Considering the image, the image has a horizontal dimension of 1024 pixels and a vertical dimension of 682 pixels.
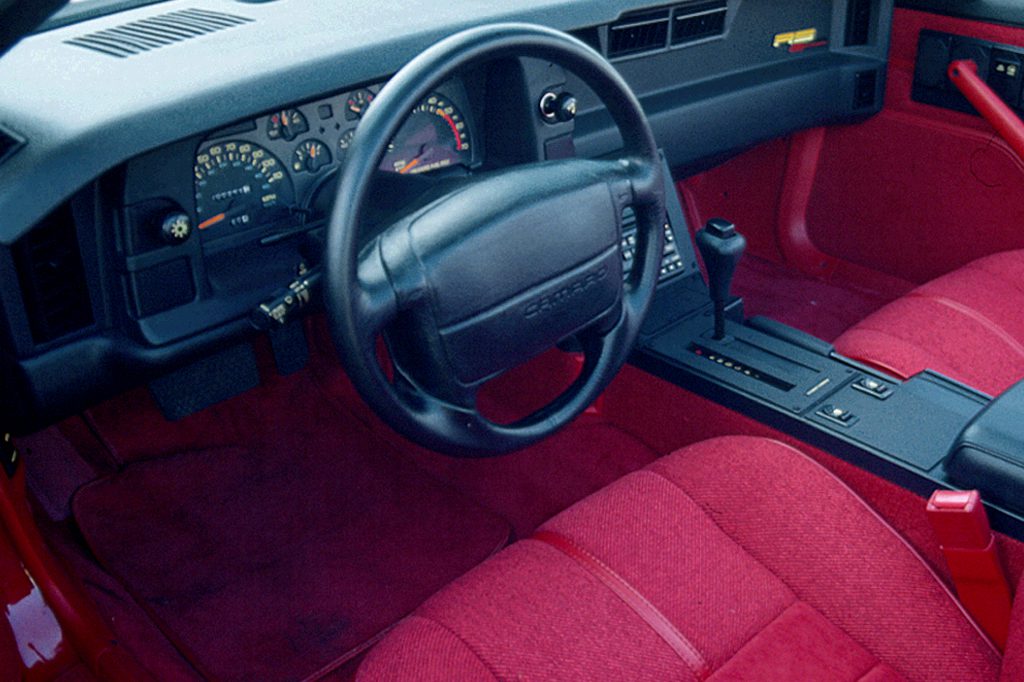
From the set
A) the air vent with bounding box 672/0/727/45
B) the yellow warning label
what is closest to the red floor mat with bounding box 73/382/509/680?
the air vent with bounding box 672/0/727/45

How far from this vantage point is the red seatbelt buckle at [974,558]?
1195 millimetres

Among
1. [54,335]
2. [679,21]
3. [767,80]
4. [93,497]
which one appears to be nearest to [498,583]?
[54,335]

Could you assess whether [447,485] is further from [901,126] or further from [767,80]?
[901,126]

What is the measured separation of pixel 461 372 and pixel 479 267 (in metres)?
0.13

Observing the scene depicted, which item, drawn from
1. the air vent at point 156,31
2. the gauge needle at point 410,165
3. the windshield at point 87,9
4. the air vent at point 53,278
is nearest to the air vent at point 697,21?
the gauge needle at point 410,165

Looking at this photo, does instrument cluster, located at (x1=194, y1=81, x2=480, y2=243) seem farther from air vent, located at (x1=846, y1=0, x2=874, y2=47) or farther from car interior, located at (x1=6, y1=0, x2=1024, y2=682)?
air vent, located at (x1=846, y1=0, x2=874, y2=47)

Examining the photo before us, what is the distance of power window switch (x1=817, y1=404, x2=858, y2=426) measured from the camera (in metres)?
1.46

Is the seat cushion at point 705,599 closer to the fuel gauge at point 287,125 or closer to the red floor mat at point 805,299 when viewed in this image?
the fuel gauge at point 287,125

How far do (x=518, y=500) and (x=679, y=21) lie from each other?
0.99 metres

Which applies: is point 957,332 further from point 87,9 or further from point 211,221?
point 87,9

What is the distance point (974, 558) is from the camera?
1.21 metres

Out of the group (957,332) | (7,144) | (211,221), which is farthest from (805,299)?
→ (7,144)

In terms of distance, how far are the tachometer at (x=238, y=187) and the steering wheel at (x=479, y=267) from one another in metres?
0.39

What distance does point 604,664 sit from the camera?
1.16m
